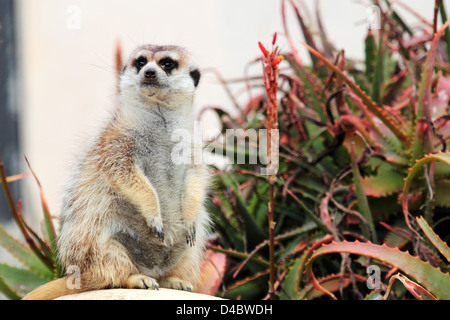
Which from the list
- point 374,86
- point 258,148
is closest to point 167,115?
point 258,148

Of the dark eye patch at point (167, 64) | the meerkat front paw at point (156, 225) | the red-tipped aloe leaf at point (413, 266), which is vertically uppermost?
the dark eye patch at point (167, 64)

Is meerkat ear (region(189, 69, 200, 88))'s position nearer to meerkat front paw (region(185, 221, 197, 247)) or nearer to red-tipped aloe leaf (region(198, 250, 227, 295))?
meerkat front paw (region(185, 221, 197, 247))

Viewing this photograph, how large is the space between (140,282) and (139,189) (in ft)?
0.52

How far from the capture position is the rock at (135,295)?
2.65 feet

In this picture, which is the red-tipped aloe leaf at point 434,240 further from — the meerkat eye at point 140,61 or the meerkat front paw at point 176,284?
the meerkat eye at point 140,61

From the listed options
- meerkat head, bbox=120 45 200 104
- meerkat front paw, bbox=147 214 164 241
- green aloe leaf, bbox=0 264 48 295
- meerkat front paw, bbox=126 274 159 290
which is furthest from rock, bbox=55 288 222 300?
green aloe leaf, bbox=0 264 48 295

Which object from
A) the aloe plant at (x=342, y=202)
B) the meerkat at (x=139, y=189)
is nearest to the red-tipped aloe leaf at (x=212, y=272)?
the aloe plant at (x=342, y=202)

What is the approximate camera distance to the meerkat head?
723 millimetres

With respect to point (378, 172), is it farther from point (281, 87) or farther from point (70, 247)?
point (70, 247)

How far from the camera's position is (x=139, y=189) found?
2.50 ft

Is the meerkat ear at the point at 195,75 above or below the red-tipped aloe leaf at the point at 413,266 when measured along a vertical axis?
above

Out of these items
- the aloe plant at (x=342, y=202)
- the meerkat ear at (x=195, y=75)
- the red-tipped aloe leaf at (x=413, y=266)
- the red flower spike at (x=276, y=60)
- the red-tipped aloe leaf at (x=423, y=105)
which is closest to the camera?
the red flower spike at (x=276, y=60)

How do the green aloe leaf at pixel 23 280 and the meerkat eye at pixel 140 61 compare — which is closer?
the meerkat eye at pixel 140 61
